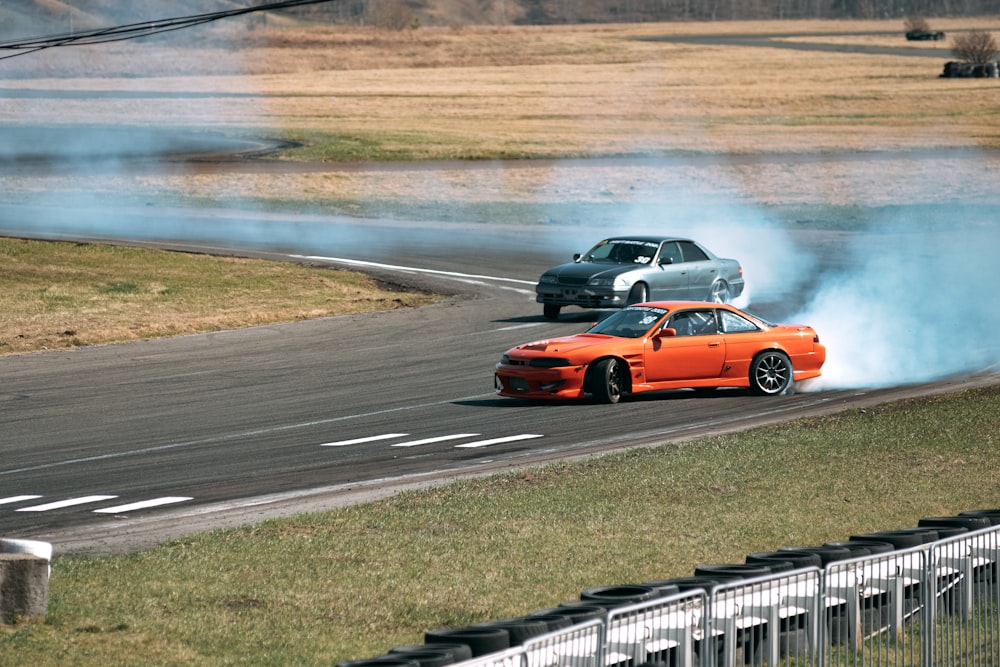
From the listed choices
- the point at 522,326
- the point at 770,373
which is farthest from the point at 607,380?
the point at 522,326

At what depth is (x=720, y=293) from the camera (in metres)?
30.5

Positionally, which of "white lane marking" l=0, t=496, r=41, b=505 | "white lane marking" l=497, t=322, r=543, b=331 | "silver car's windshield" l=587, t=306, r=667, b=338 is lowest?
"white lane marking" l=497, t=322, r=543, b=331

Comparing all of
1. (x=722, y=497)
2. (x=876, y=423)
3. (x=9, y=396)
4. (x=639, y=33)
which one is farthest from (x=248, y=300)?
(x=639, y=33)

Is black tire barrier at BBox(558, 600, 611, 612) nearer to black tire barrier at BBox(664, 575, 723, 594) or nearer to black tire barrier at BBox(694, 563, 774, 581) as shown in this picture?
black tire barrier at BBox(664, 575, 723, 594)

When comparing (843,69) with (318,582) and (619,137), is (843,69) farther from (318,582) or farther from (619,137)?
(318,582)

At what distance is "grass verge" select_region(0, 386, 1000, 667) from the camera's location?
9.09 metres

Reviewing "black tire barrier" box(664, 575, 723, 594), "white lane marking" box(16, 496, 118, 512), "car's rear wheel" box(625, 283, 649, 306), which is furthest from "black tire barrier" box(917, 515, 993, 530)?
"car's rear wheel" box(625, 283, 649, 306)

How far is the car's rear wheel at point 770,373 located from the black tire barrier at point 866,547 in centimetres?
1216

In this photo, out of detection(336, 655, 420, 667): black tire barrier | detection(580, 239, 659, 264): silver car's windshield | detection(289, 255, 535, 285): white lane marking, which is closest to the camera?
detection(336, 655, 420, 667): black tire barrier

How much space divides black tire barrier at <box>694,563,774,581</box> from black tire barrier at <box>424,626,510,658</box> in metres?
1.82

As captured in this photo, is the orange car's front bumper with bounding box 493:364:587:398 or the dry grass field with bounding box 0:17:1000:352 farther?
the dry grass field with bounding box 0:17:1000:352

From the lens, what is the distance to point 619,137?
74500 millimetres

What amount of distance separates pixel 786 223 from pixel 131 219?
69.7 ft

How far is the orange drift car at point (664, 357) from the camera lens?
813 inches
